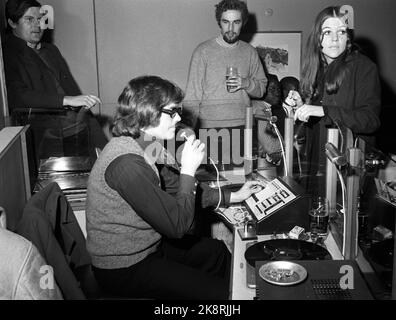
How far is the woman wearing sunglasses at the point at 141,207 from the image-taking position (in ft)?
5.39

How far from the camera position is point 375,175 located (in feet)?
4.97

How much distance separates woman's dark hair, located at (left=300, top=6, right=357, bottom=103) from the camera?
7.58 feet

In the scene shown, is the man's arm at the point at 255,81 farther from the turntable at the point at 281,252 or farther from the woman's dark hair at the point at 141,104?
the turntable at the point at 281,252

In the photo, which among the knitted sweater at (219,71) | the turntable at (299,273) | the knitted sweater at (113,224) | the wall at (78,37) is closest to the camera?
the turntable at (299,273)

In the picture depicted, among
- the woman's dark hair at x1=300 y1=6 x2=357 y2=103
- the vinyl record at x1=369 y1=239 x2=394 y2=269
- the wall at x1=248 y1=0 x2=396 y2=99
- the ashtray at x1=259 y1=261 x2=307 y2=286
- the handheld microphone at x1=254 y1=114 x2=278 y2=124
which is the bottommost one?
the ashtray at x1=259 y1=261 x2=307 y2=286

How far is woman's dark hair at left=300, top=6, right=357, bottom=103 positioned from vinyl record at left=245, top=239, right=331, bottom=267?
38.3 inches

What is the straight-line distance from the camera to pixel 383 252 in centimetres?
146

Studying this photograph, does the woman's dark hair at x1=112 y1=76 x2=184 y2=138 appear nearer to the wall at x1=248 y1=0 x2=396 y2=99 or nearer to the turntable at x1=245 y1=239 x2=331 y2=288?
the turntable at x1=245 y1=239 x2=331 y2=288

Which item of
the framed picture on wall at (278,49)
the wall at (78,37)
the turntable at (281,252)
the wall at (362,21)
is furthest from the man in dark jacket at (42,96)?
the wall at (362,21)

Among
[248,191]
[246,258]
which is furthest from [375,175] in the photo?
[248,191]

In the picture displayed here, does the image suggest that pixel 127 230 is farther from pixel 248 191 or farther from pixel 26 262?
pixel 26 262

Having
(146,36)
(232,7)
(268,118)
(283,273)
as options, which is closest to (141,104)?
(268,118)

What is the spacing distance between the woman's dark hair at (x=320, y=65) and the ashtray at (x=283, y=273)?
1.17 meters

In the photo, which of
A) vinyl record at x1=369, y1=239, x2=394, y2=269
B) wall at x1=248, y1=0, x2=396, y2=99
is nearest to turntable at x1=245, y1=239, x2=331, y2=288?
vinyl record at x1=369, y1=239, x2=394, y2=269
